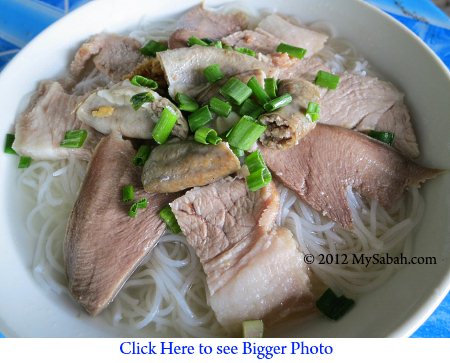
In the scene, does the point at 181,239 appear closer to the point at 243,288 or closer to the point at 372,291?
the point at 243,288

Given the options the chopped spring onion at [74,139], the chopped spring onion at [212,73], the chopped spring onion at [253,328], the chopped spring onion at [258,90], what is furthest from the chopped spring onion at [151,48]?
the chopped spring onion at [253,328]

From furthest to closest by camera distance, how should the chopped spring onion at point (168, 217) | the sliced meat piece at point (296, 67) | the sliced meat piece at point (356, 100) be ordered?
the sliced meat piece at point (296, 67) < the sliced meat piece at point (356, 100) < the chopped spring onion at point (168, 217)

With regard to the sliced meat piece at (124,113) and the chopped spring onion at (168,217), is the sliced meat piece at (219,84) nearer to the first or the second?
the sliced meat piece at (124,113)

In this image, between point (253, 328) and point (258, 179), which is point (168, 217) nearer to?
point (258, 179)

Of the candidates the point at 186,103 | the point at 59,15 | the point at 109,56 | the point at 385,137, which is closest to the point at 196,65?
the point at 186,103

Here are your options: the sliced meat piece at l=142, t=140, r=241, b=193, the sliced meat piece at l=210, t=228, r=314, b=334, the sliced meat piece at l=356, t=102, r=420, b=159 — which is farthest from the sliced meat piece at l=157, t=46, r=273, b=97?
the sliced meat piece at l=210, t=228, r=314, b=334

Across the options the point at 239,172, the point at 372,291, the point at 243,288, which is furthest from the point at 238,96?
the point at 372,291
